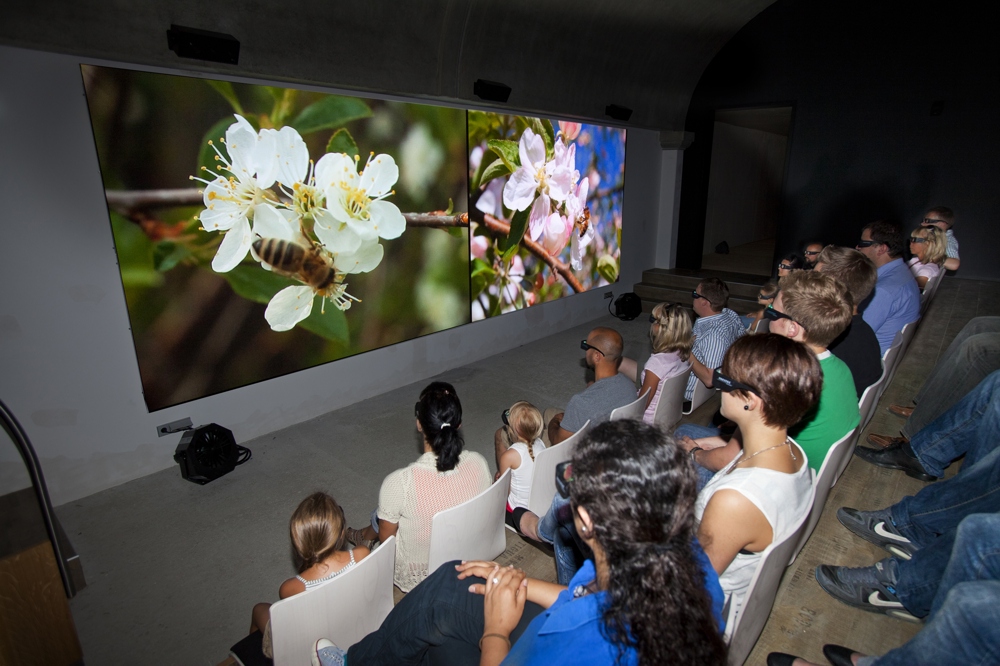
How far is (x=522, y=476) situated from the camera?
8.48ft

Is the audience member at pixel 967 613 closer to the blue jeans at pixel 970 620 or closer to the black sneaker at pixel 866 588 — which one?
the blue jeans at pixel 970 620

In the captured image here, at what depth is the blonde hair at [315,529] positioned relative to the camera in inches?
72.4

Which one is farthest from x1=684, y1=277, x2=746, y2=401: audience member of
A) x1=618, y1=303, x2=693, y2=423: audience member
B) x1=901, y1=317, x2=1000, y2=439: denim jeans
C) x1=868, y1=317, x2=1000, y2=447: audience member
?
x1=901, y1=317, x2=1000, y2=439: denim jeans

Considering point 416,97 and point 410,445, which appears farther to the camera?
point 416,97

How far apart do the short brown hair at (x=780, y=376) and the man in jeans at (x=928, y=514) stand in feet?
2.41

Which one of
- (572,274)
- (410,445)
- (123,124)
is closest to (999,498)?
(410,445)

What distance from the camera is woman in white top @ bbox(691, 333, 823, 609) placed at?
1.40m

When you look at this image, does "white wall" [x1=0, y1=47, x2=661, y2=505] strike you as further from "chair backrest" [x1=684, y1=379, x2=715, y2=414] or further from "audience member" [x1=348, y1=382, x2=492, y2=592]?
"chair backrest" [x1=684, y1=379, x2=715, y2=414]

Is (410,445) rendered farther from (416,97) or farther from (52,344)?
(416,97)

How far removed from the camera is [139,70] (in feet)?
10.9

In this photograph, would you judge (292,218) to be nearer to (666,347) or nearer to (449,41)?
(449,41)

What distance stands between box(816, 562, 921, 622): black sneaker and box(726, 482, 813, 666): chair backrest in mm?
548

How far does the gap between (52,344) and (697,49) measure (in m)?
8.56

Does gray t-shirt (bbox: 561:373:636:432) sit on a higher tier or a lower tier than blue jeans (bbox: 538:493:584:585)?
higher
